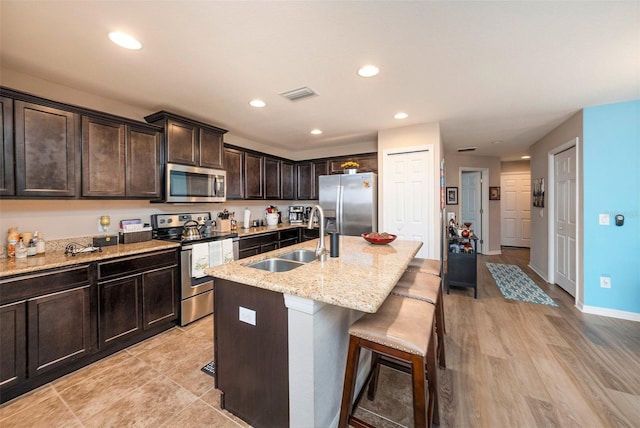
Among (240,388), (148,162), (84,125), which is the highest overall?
(84,125)

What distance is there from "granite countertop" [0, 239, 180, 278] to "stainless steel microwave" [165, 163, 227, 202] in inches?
22.8

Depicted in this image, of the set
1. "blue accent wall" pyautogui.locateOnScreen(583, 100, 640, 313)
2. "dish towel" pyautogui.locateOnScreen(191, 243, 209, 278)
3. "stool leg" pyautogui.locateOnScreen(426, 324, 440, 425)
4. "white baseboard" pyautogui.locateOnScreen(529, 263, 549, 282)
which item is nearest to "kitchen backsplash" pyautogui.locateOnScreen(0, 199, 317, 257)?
"dish towel" pyautogui.locateOnScreen(191, 243, 209, 278)

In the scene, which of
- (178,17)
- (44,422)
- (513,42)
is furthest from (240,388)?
(513,42)

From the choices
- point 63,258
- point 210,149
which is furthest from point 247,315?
point 210,149

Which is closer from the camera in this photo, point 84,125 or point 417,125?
point 84,125

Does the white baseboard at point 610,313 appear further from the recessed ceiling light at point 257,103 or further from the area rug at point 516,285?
the recessed ceiling light at point 257,103

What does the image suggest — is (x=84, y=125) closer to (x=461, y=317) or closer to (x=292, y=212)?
(x=292, y=212)

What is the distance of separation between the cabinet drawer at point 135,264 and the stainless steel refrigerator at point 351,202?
7.75 feet

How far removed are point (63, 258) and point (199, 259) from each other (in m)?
1.08

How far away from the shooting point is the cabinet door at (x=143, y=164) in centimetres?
255

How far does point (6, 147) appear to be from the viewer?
5.99 feet

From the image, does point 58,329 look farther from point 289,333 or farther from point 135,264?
point 289,333

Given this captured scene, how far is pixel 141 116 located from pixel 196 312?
2383 millimetres

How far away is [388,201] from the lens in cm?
384
